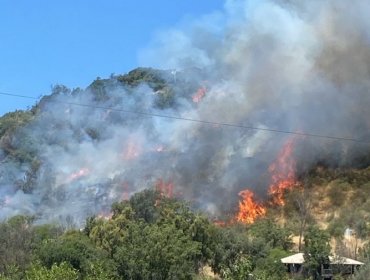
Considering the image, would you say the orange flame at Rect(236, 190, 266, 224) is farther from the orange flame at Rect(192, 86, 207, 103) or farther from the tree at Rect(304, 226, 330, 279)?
the orange flame at Rect(192, 86, 207, 103)

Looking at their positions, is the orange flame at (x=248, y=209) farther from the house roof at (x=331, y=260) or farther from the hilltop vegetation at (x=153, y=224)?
the house roof at (x=331, y=260)

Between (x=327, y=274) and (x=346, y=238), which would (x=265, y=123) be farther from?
(x=327, y=274)

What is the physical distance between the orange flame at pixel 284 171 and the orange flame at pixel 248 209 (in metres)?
2.71

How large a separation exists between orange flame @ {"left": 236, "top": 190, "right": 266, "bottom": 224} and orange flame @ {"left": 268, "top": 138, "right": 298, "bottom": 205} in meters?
2.71

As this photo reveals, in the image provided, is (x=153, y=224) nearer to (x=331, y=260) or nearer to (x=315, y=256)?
(x=315, y=256)

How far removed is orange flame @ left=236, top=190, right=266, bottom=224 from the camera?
262 feet

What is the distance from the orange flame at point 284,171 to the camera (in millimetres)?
83781

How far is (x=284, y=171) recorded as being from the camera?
280 feet

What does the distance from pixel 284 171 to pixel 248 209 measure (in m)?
8.24

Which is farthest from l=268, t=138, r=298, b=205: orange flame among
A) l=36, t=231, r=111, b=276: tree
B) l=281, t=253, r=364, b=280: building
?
l=36, t=231, r=111, b=276: tree

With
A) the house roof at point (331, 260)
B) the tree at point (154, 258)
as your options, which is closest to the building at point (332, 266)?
the house roof at point (331, 260)

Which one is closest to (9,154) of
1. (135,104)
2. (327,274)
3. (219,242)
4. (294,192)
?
(135,104)

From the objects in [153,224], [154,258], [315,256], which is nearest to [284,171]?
[315,256]

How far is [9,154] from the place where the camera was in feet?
395
